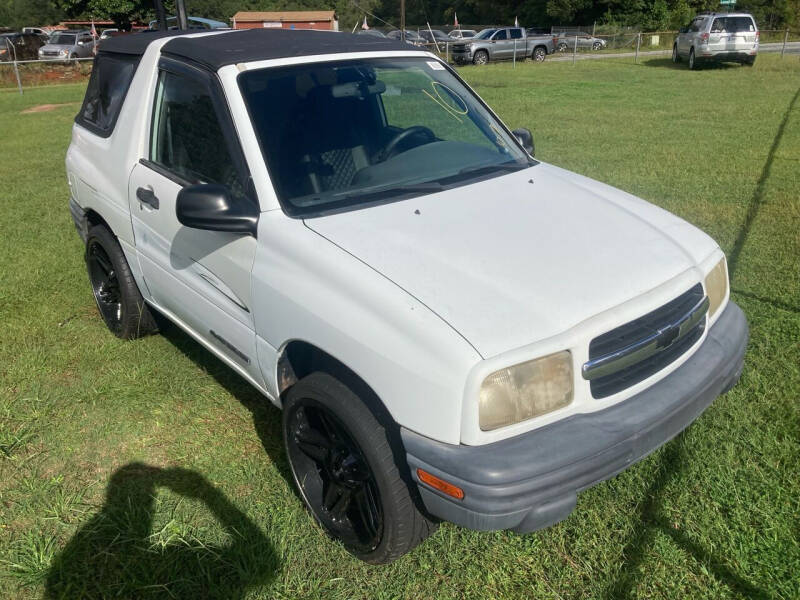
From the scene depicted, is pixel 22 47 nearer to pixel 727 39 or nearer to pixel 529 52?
pixel 529 52

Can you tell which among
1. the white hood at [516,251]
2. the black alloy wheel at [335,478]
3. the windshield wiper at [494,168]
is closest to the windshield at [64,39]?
the windshield wiper at [494,168]

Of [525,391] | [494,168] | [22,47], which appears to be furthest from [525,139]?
[22,47]

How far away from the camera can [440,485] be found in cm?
209

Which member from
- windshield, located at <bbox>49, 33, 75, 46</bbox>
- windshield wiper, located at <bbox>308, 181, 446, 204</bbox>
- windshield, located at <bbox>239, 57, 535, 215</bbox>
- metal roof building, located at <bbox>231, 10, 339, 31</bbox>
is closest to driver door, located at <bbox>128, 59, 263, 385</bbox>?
windshield, located at <bbox>239, 57, 535, 215</bbox>

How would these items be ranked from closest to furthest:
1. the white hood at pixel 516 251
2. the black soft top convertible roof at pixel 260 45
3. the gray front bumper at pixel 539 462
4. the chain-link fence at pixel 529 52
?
the gray front bumper at pixel 539 462, the white hood at pixel 516 251, the black soft top convertible roof at pixel 260 45, the chain-link fence at pixel 529 52

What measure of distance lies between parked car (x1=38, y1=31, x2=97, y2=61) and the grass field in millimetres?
29073

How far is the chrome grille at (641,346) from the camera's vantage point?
7.31 feet

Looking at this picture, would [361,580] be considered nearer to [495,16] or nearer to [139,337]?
[139,337]

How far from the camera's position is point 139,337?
4.43 meters

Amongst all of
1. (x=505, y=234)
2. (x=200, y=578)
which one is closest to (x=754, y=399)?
(x=505, y=234)

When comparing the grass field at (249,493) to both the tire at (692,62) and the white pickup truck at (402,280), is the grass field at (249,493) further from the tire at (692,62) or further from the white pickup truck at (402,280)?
the tire at (692,62)

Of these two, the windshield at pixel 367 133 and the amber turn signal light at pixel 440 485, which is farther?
the windshield at pixel 367 133

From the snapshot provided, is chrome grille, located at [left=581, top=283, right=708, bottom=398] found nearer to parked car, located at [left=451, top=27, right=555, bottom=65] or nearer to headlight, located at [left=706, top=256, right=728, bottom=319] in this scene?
headlight, located at [left=706, top=256, right=728, bottom=319]

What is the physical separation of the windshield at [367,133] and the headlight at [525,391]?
1.10 metres
